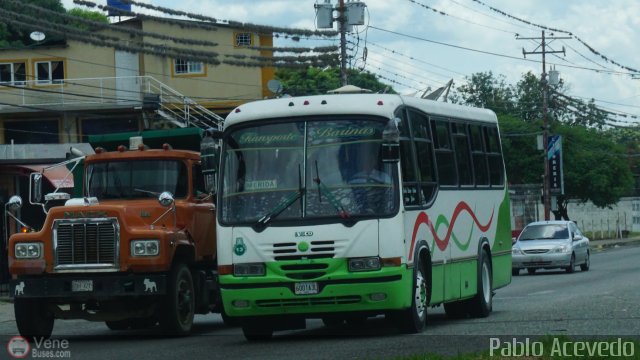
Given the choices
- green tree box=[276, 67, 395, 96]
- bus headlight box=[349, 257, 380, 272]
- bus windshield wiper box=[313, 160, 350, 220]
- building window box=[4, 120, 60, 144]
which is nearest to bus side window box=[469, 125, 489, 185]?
bus windshield wiper box=[313, 160, 350, 220]

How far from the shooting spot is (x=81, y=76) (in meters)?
58.2

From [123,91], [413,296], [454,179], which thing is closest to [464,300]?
[454,179]

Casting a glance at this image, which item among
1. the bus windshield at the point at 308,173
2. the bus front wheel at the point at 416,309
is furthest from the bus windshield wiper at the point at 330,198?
the bus front wheel at the point at 416,309

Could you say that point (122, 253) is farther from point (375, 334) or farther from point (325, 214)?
point (375, 334)

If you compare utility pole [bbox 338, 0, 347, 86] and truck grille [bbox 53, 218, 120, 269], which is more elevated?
utility pole [bbox 338, 0, 347, 86]

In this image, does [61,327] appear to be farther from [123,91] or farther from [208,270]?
[123,91]

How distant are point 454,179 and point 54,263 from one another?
593 centimetres

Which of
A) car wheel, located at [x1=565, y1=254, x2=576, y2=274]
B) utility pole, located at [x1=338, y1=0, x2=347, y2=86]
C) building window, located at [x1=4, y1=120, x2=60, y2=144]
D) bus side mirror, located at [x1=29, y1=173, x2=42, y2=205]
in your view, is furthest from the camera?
building window, located at [x1=4, y1=120, x2=60, y2=144]

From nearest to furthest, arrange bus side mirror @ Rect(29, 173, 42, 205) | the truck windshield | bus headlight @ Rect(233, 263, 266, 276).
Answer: bus headlight @ Rect(233, 263, 266, 276), bus side mirror @ Rect(29, 173, 42, 205), the truck windshield

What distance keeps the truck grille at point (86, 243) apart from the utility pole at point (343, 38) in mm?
26686

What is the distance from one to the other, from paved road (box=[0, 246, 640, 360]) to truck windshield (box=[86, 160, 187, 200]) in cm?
210

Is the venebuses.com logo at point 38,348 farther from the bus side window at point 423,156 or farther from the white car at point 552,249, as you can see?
the white car at point 552,249

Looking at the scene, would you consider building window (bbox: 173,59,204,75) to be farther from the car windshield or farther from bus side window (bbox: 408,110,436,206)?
bus side window (bbox: 408,110,436,206)

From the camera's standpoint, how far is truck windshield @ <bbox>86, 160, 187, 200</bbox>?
60.6 feet
